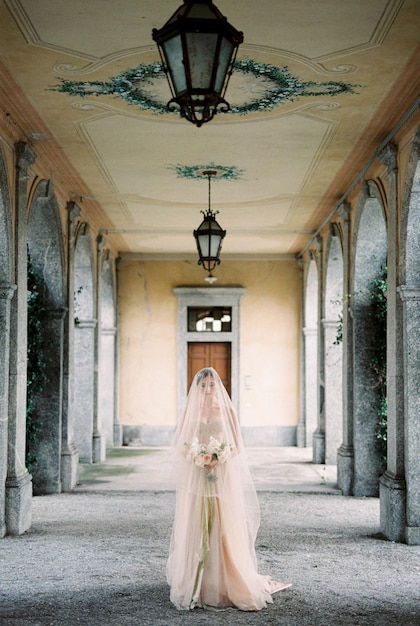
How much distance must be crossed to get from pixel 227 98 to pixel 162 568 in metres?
4.15

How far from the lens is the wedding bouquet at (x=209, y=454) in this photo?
6.07 m

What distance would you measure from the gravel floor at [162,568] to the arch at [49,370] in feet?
2.06

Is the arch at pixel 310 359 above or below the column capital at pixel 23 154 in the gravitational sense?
below

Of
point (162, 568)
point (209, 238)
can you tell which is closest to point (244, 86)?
point (209, 238)

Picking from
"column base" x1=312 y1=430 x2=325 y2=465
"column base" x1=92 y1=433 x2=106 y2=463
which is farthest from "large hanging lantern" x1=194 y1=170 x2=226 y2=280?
"column base" x1=92 y1=433 x2=106 y2=463

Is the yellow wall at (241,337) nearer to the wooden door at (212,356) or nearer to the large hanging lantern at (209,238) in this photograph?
the wooden door at (212,356)

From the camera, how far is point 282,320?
59.9 ft

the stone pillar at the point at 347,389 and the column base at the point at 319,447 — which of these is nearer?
the stone pillar at the point at 347,389

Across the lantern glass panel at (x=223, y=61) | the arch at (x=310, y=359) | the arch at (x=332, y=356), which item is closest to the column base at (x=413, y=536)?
the lantern glass panel at (x=223, y=61)

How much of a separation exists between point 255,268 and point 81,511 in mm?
9553

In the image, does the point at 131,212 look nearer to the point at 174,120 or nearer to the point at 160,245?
the point at 160,245

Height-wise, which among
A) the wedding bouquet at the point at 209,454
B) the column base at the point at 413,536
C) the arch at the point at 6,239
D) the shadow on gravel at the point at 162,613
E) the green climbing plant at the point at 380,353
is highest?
the arch at the point at 6,239

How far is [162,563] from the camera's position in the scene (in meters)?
7.12

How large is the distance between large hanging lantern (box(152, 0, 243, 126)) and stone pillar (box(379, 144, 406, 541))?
4.82 meters
